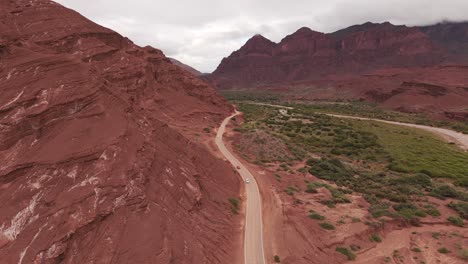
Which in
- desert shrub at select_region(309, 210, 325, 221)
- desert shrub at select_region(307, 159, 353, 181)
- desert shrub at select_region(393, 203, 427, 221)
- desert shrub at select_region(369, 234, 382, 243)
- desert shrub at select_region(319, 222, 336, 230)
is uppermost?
desert shrub at select_region(307, 159, 353, 181)

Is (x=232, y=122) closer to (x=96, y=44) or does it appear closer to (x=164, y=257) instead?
(x=96, y=44)

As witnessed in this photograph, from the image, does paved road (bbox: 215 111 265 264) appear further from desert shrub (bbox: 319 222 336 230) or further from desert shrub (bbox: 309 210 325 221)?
desert shrub (bbox: 319 222 336 230)

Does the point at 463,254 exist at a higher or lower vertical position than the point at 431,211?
lower

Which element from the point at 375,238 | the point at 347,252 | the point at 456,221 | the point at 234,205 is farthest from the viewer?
the point at 456,221

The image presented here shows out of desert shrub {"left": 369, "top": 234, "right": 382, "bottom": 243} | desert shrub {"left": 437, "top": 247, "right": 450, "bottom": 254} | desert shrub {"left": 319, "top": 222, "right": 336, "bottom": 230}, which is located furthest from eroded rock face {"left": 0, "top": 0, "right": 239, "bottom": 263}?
desert shrub {"left": 437, "top": 247, "right": 450, "bottom": 254}

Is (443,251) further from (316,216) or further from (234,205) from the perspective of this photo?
(234,205)

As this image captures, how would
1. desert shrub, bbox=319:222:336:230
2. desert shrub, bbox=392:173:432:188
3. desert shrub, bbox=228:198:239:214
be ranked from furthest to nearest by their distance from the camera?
desert shrub, bbox=392:173:432:188, desert shrub, bbox=228:198:239:214, desert shrub, bbox=319:222:336:230

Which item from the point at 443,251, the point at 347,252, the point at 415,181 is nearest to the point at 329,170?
the point at 415,181

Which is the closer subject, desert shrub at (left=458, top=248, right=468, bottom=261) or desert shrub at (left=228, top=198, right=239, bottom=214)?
desert shrub at (left=458, top=248, right=468, bottom=261)

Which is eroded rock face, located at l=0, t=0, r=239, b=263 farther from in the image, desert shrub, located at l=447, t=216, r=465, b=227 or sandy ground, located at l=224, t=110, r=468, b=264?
desert shrub, located at l=447, t=216, r=465, b=227

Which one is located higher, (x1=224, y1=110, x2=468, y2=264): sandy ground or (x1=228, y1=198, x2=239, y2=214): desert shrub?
(x1=228, y1=198, x2=239, y2=214): desert shrub

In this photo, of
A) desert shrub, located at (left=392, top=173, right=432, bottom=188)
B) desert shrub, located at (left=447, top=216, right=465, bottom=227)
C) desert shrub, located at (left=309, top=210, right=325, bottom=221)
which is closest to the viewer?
desert shrub, located at (left=309, top=210, right=325, bottom=221)
